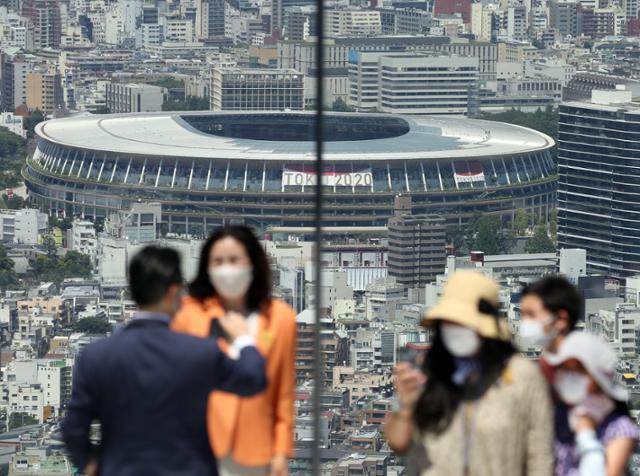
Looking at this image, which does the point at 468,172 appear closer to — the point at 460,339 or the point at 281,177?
the point at 281,177

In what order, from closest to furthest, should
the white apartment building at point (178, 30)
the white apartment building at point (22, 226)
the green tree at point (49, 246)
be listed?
the green tree at point (49, 246)
the white apartment building at point (22, 226)
the white apartment building at point (178, 30)

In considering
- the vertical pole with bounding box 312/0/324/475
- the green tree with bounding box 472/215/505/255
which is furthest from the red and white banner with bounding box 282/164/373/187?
the vertical pole with bounding box 312/0/324/475

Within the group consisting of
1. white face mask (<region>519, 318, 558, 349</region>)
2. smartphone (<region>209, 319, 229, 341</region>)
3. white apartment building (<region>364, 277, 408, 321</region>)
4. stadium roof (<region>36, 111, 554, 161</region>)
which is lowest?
white apartment building (<region>364, 277, 408, 321</region>)

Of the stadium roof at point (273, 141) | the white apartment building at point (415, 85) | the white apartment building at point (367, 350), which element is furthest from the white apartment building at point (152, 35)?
the white apartment building at point (367, 350)

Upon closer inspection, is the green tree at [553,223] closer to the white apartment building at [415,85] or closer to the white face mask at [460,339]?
the white apartment building at [415,85]

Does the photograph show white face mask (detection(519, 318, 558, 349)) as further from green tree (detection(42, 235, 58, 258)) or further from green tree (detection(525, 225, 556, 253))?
green tree (detection(525, 225, 556, 253))

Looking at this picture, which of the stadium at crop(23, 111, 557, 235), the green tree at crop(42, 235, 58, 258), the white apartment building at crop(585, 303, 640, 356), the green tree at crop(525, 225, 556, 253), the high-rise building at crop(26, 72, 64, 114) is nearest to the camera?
the white apartment building at crop(585, 303, 640, 356)
